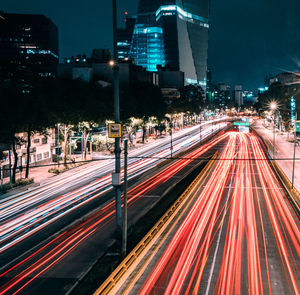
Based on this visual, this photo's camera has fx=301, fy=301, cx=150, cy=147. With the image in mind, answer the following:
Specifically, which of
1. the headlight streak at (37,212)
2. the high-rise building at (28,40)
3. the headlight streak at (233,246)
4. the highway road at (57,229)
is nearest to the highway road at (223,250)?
the headlight streak at (233,246)

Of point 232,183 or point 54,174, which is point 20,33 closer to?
point 54,174

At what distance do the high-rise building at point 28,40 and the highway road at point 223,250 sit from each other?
14524 cm

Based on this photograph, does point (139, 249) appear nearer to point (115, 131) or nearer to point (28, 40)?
point (115, 131)

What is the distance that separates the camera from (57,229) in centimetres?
1959

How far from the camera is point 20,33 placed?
151500mm

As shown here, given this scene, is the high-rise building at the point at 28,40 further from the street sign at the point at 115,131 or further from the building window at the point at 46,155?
the street sign at the point at 115,131

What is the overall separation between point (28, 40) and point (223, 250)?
6414 inches

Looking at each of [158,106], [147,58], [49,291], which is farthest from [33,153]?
[147,58]

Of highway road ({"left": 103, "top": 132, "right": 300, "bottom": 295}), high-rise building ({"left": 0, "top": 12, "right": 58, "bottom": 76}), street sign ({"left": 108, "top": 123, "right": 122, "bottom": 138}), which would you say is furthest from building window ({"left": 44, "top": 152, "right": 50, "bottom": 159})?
high-rise building ({"left": 0, "top": 12, "right": 58, "bottom": 76})

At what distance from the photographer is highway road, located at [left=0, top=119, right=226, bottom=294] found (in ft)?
45.1

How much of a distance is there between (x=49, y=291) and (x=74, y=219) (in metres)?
9.05

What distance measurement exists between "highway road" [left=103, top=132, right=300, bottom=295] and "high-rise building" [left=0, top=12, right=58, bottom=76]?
145241 mm

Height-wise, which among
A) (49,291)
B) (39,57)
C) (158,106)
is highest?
(39,57)

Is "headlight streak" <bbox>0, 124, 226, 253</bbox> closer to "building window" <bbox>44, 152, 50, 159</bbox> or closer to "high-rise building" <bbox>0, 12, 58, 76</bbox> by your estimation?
"building window" <bbox>44, 152, 50, 159</bbox>
